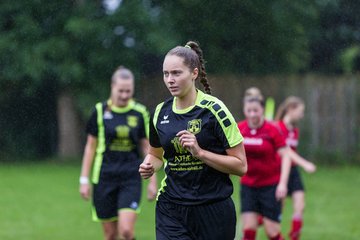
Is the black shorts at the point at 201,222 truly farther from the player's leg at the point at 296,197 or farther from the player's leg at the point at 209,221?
the player's leg at the point at 296,197

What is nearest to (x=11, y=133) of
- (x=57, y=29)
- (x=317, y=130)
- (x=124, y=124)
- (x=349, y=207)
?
(x=57, y=29)

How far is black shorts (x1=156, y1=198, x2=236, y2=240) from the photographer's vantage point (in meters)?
6.07

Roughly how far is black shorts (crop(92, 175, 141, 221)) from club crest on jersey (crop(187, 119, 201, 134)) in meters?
3.08

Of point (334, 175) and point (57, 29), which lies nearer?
point (334, 175)

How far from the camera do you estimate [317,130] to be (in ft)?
78.4

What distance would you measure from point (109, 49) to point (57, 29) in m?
1.76

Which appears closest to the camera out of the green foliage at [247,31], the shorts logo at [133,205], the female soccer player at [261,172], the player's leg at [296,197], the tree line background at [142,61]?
the shorts logo at [133,205]

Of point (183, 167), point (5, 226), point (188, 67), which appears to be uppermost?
point (188, 67)

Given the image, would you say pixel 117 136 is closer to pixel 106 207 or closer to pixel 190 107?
pixel 106 207

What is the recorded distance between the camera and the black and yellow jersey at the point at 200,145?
5.97 m

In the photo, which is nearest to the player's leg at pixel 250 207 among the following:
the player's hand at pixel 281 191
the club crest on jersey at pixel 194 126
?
the player's hand at pixel 281 191

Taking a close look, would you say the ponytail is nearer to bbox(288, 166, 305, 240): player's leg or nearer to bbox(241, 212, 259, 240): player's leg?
bbox(241, 212, 259, 240): player's leg

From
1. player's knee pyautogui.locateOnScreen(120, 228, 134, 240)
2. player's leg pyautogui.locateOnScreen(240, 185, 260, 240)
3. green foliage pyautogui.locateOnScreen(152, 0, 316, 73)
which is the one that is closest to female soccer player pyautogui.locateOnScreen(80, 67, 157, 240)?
player's knee pyautogui.locateOnScreen(120, 228, 134, 240)

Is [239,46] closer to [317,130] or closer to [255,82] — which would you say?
[255,82]
